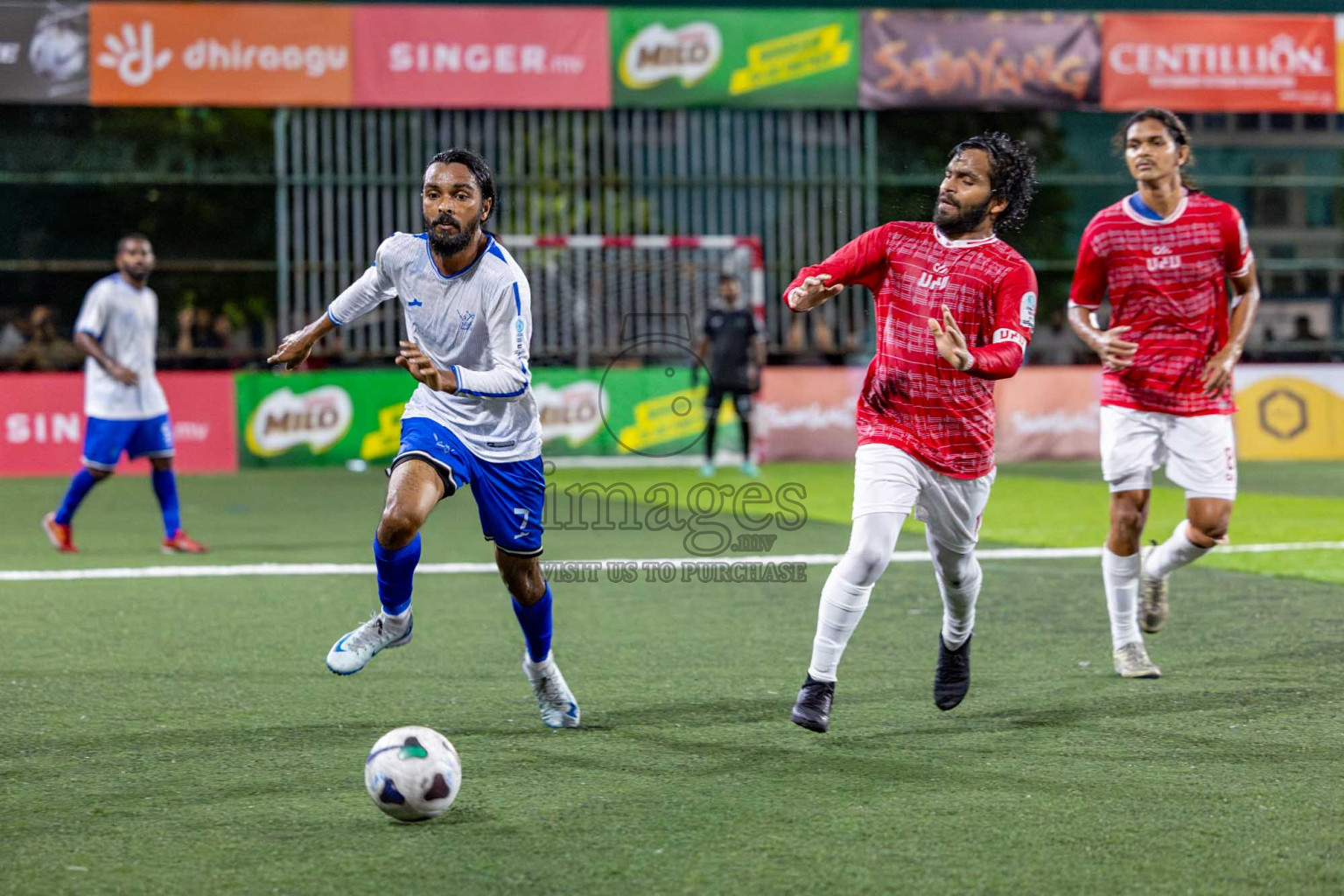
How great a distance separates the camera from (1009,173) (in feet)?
17.9

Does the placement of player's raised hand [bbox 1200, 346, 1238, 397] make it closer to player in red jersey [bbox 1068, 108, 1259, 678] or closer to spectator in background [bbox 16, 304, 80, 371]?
player in red jersey [bbox 1068, 108, 1259, 678]

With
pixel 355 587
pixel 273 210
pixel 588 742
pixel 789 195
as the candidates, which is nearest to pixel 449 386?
→ pixel 588 742

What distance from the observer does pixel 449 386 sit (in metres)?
A: 5.04

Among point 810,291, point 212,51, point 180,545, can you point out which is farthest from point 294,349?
point 212,51

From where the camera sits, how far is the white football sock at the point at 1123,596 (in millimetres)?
6461

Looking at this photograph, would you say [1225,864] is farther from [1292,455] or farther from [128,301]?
[1292,455]

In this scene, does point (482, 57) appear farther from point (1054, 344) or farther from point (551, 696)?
point (551, 696)

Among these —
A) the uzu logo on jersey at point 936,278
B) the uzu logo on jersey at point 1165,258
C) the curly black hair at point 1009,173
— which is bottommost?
the uzu logo on jersey at point 936,278

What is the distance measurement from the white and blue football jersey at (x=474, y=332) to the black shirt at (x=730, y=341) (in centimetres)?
1172

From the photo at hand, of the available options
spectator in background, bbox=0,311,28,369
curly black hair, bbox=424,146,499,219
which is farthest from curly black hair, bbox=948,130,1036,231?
spectator in background, bbox=0,311,28,369

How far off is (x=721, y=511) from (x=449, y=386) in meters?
8.91

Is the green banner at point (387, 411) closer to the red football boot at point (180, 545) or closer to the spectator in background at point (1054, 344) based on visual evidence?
the spectator in background at point (1054, 344)

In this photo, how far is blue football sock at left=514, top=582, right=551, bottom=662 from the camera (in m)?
5.52

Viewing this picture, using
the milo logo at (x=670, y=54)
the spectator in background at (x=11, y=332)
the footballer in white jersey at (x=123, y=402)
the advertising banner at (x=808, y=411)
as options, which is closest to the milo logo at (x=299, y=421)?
the spectator in background at (x=11, y=332)
